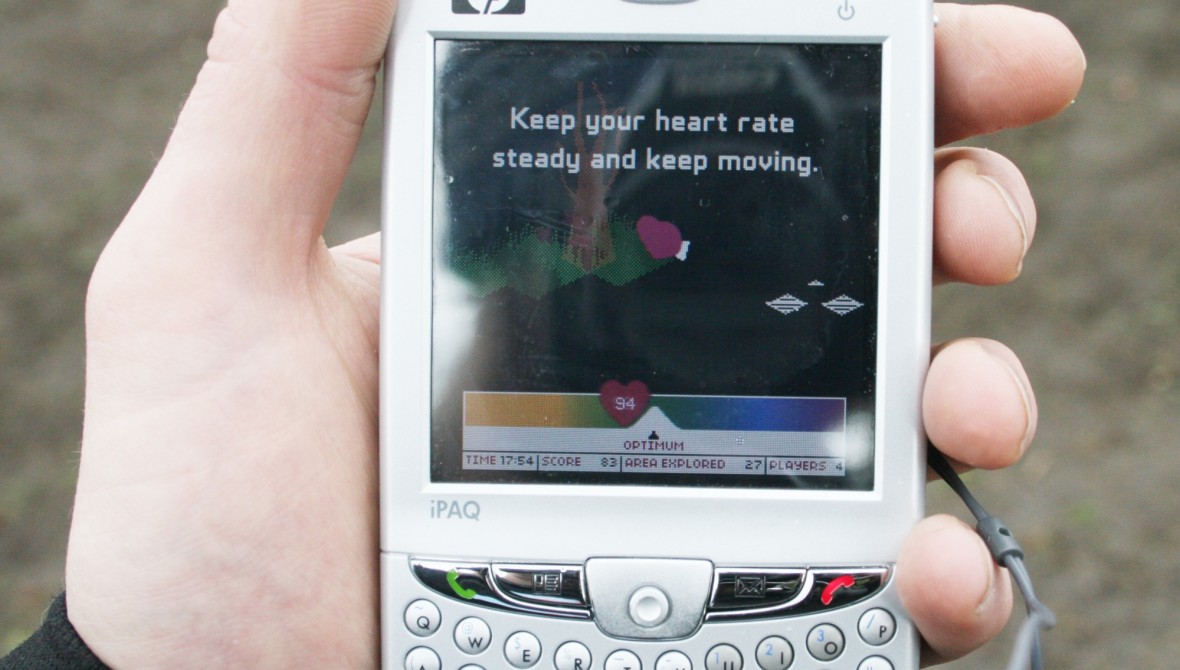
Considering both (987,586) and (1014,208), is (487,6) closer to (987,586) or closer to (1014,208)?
(1014,208)

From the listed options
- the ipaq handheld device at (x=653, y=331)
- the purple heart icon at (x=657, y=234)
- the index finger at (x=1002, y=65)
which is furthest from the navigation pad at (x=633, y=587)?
the index finger at (x=1002, y=65)

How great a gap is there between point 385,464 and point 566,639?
31 centimetres

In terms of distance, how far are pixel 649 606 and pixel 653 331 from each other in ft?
1.12

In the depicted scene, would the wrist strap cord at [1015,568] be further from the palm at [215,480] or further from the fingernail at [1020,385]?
the palm at [215,480]

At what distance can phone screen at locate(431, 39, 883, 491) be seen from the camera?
1.47 m

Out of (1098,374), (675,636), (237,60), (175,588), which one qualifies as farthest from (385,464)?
(1098,374)

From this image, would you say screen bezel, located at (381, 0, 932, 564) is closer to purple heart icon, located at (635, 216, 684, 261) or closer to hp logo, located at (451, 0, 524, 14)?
hp logo, located at (451, 0, 524, 14)

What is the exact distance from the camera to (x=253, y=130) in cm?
143

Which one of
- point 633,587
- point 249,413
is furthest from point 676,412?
point 249,413

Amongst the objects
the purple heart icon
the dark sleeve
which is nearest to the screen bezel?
the purple heart icon

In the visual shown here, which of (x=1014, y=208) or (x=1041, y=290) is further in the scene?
(x=1041, y=290)

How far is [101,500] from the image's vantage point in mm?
1437

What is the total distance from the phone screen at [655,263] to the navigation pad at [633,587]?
0.11 m

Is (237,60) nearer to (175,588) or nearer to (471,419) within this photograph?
(471,419)
